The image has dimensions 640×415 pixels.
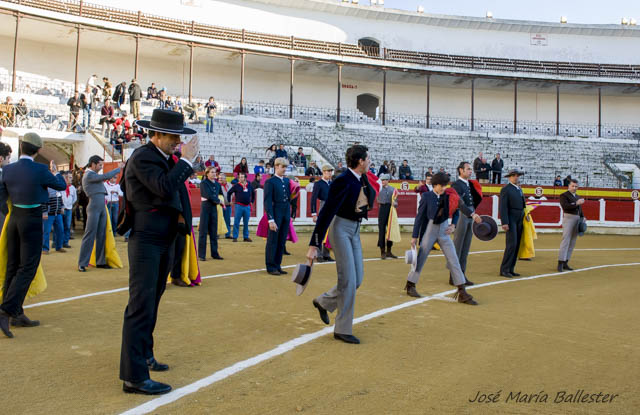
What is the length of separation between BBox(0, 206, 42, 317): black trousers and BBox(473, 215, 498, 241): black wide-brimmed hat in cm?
658

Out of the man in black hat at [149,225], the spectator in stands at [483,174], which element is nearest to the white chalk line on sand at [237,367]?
the man in black hat at [149,225]

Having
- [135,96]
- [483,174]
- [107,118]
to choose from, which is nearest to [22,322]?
[107,118]

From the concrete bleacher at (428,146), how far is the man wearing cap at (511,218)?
15.9 metres

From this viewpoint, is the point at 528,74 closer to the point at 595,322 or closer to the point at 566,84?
the point at 566,84

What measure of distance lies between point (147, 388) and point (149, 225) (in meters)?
1.10

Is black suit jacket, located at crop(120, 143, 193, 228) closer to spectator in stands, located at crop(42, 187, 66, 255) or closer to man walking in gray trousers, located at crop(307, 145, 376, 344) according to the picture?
man walking in gray trousers, located at crop(307, 145, 376, 344)

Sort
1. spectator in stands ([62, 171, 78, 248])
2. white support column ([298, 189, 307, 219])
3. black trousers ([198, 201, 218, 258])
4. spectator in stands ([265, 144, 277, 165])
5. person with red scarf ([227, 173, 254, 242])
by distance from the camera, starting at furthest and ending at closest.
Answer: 1. spectator in stands ([265, 144, 277, 165])
2. white support column ([298, 189, 307, 219])
3. person with red scarf ([227, 173, 254, 242])
4. spectator in stands ([62, 171, 78, 248])
5. black trousers ([198, 201, 218, 258])

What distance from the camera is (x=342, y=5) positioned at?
39.3 metres

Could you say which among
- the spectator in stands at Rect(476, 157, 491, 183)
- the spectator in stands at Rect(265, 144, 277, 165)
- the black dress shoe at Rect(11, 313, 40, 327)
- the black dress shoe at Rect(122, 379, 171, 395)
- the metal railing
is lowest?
the black dress shoe at Rect(122, 379, 171, 395)

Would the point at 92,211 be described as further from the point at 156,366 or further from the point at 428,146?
the point at 428,146

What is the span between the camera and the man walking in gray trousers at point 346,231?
17.8 feet

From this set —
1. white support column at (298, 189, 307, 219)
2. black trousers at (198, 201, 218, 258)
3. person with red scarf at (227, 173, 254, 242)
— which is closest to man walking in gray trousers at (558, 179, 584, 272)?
black trousers at (198, 201, 218, 258)

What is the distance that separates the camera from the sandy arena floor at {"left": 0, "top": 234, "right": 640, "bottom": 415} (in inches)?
149

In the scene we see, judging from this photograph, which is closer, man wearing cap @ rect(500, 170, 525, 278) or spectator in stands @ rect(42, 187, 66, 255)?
man wearing cap @ rect(500, 170, 525, 278)
